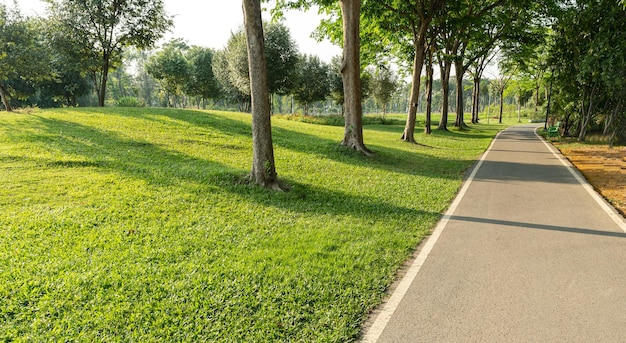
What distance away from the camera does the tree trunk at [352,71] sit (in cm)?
1410

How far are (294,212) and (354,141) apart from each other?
7819mm

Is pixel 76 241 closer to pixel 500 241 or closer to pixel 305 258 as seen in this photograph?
pixel 305 258

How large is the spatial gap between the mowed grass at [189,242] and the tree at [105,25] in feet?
61.8

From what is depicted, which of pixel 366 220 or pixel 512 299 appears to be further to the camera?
pixel 366 220

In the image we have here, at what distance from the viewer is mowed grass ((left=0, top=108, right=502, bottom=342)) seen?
3.54 meters

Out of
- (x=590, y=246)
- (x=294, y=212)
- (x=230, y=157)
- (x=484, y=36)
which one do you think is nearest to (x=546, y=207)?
(x=590, y=246)

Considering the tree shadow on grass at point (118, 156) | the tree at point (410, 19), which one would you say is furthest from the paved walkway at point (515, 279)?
the tree at point (410, 19)

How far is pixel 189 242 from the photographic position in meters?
5.41

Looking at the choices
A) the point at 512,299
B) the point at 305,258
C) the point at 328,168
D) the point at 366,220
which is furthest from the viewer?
the point at 328,168

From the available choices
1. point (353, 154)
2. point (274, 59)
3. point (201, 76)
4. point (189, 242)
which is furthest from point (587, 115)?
point (201, 76)

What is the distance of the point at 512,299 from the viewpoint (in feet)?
13.4

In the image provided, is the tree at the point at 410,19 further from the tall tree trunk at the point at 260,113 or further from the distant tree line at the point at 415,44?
the tall tree trunk at the point at 260,113

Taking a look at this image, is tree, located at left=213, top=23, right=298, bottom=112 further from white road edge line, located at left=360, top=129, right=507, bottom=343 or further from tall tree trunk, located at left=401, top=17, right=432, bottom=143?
white road edge line, located at left=360, top=129, right=507, bottom=343

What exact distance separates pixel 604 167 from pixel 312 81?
41.5 m
